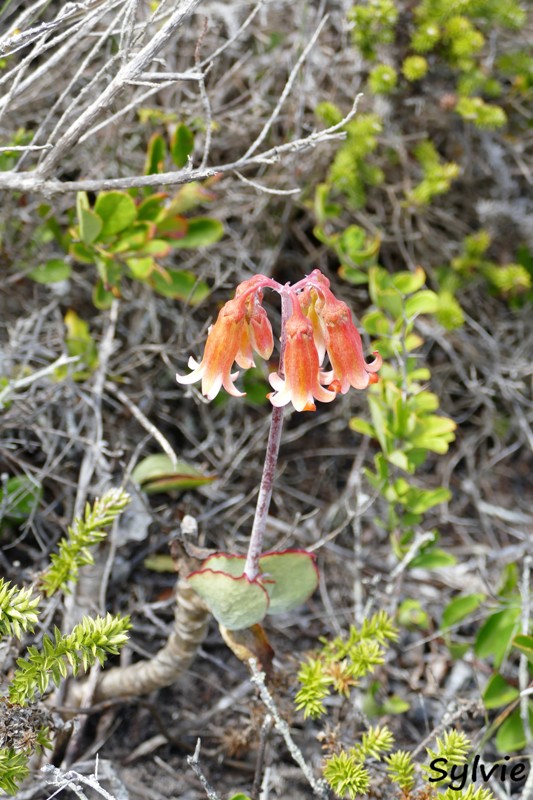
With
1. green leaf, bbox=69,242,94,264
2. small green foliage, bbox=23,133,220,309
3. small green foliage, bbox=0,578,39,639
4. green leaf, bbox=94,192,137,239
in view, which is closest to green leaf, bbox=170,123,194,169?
small green foliage, bbox=23,133,220,309

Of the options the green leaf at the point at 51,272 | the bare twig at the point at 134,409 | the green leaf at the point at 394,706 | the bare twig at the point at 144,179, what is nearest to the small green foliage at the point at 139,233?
the green leaf at the point at 51,272

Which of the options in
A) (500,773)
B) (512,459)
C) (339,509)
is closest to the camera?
(500,773)

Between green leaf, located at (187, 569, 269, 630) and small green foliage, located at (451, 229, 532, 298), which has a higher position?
green leaf, located at (187, 569, 269, 630)

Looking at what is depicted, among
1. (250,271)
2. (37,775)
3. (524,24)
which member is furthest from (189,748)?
(524,24)

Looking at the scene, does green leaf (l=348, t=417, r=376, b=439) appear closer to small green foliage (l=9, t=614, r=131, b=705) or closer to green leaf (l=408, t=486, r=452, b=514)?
green leaf (l=408, t=486, r=452, b=514)

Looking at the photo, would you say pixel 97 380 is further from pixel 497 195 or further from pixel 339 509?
pixel 497 195

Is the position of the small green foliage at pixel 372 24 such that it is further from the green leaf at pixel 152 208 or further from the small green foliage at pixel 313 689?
the small green foliage at pixel 313 689
